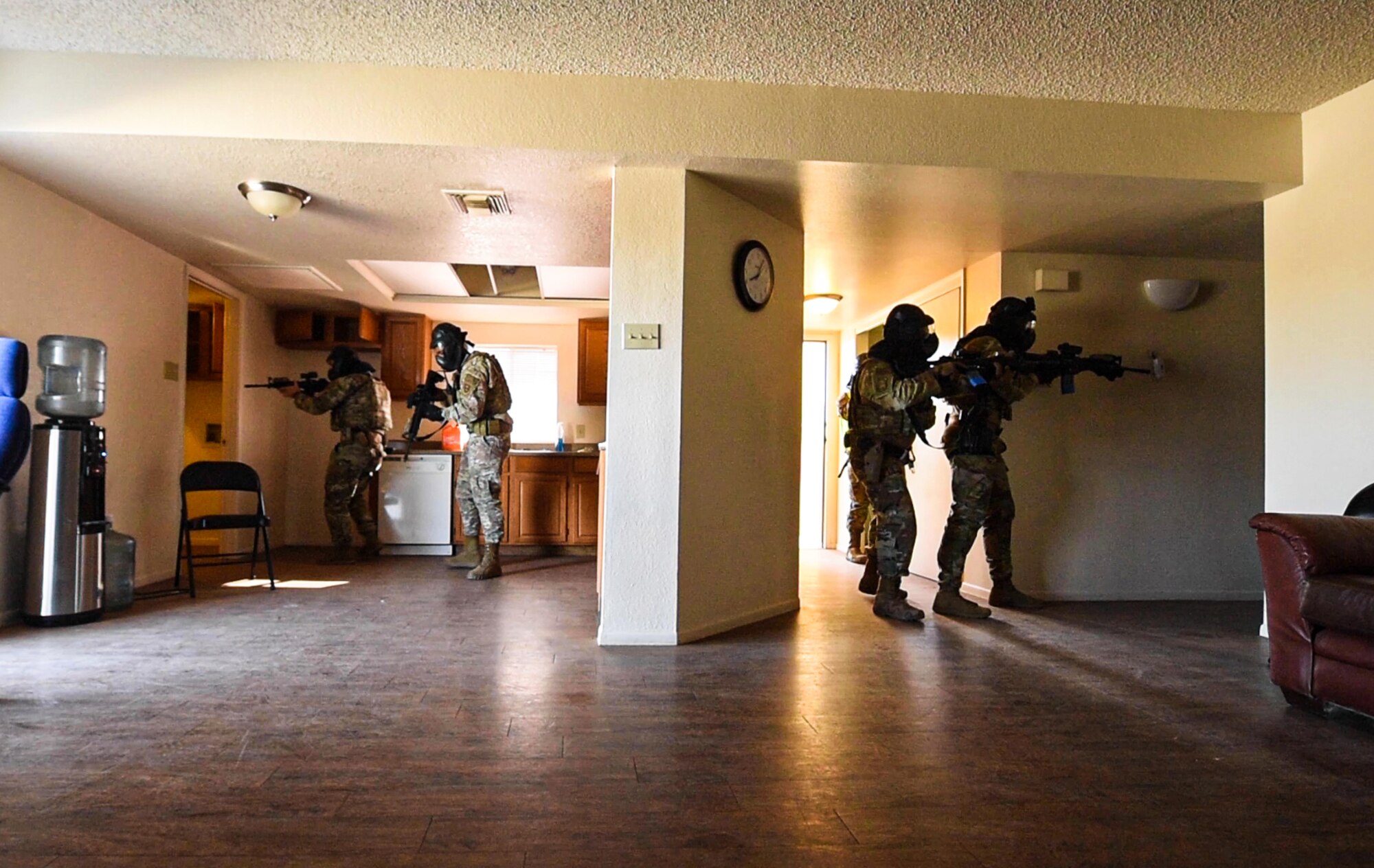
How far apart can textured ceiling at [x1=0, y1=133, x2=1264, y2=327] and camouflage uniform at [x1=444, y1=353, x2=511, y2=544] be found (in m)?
0.80

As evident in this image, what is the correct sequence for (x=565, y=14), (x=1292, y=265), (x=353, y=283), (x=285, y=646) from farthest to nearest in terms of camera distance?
(x=353, y=283), (x=1292, y=265), (x=285, y=646), (x=565, y=14)

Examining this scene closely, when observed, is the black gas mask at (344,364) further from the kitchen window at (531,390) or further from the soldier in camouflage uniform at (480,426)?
the kitchen window at (531,390)

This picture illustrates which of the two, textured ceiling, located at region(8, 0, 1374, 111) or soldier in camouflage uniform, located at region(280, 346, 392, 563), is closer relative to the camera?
textured ceiling, located at region(8, 0, 1374, 111)

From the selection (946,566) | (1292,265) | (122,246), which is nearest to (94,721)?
(122,246)

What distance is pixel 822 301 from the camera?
6293 millimetres

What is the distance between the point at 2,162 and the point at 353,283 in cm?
259

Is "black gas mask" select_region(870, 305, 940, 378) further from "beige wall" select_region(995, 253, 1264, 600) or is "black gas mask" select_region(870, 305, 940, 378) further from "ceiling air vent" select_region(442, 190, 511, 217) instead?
"ceiling air vent" select_region(442, 190, 511, 217)

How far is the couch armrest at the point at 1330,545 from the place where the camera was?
257 cm

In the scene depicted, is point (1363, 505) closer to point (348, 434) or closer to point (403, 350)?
point (348, 434)

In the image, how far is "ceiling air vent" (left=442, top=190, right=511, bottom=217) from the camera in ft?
12.9

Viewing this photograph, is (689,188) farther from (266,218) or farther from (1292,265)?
(1292,265)

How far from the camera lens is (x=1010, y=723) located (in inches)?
98.3

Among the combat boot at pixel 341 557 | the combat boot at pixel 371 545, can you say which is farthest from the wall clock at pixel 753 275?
the combat boot at pixel 371 545

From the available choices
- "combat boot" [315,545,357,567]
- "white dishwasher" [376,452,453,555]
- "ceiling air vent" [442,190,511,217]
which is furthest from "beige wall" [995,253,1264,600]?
"combat boot" [315,545,357,567]
